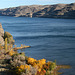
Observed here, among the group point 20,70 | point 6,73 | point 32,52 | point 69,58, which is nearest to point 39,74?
point 20,70

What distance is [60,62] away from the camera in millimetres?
38562

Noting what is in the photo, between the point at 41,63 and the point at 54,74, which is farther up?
the point at 41,63

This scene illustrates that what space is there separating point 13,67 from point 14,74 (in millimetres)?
1701

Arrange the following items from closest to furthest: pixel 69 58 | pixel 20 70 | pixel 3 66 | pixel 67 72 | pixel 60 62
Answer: pixel 20 70
pixel 3 66
pixel 67 72
pixel 60 62
pixel 69 58

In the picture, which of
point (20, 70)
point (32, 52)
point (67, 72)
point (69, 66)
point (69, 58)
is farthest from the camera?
point (32, 52)

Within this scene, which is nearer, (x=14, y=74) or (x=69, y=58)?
(x=14, y=74)

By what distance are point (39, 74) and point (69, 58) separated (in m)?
19.1

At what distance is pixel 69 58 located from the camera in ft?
139

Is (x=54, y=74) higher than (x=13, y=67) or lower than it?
lower

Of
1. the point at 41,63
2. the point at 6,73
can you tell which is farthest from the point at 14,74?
the point at 41,63

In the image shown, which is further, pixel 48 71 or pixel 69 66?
pixel 69 66

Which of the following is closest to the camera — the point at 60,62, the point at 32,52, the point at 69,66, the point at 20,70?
the point at 20,70

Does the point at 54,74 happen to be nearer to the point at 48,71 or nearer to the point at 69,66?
the point at 48,71

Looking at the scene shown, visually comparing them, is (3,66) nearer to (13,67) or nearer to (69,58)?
(13,67)
